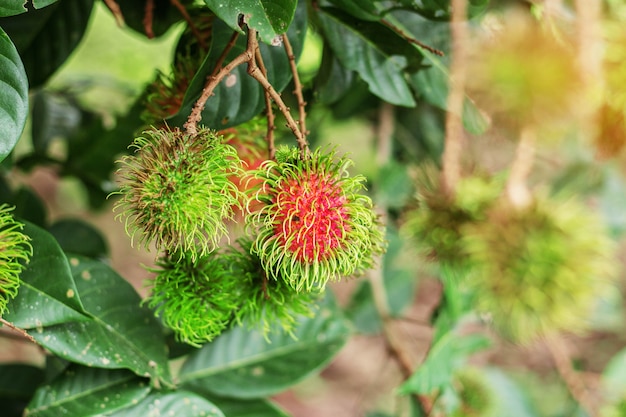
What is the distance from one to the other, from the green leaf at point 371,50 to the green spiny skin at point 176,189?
0.87ft

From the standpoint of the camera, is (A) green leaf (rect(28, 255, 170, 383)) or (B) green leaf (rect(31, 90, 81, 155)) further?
(B) green leaf (rect(31, 90, 81, 155))

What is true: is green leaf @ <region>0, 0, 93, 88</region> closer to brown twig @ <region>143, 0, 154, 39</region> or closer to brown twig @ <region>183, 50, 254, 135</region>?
brown twig @ <region>143, 0, 154, 39</region>

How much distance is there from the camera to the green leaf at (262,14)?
0.56 m

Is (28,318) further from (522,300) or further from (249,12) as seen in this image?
(522,300)

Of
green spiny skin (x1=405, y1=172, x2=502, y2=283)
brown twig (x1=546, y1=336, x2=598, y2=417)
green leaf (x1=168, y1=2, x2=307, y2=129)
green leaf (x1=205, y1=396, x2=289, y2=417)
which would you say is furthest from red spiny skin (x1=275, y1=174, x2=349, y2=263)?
brown twig (x1=546, y1=336, x2=598, y2=417)

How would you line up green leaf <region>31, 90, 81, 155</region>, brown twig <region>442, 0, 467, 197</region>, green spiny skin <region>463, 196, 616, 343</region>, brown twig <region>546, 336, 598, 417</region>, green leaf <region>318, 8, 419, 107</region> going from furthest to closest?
green leaf <region>31, 90, 81, 155</region>
brown twig <region>546, 336, 598, 417</region>
green spiny skin <region>463, 196, 616, 343</region>
green leaf <region>318, 8, 419, 107</region>
brown twig <region>442, 0, 467, 197</region>

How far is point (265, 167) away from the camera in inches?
22.6

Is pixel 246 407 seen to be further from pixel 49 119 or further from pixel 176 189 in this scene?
pixel 49 119

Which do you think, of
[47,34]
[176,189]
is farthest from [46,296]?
[47,34]

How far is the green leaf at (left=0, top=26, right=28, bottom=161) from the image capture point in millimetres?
551

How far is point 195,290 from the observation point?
592 millimetres

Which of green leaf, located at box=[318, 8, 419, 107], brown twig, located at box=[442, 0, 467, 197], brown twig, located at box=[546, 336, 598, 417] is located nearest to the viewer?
brown twig, located at box=[442, 0, 467, 197]

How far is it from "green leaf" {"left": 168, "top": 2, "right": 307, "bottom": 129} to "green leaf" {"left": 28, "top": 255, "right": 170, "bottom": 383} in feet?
0.67

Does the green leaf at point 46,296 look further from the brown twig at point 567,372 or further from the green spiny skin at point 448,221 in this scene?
the brown twig at point 567,372
